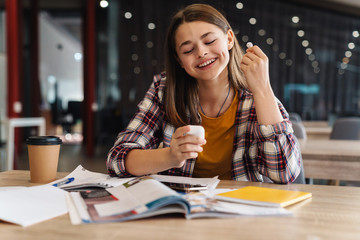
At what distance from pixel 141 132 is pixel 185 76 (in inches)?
15.6

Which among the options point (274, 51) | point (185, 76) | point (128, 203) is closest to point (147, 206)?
point (128, 203)

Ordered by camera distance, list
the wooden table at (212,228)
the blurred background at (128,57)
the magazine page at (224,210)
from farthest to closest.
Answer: the blurred background at (128,57) < the magazine page at (224,210) < the wooden table at (212,228)

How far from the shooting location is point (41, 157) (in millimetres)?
1142

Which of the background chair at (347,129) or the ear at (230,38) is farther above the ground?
the ear at (230,38)

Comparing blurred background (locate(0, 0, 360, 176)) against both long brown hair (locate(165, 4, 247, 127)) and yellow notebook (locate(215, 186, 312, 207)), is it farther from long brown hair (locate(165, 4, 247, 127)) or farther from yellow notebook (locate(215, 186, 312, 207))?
yellow notebook (locate(215, 186, 312, 207))

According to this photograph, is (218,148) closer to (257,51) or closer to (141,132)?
(141,132)

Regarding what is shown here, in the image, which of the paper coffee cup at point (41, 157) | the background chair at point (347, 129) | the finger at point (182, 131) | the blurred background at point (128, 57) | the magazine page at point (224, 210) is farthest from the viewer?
the blurred background at point (128, 57)

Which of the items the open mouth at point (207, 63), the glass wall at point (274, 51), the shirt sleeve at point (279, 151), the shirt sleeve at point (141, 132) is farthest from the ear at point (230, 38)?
the glass wall at point (274, 51)

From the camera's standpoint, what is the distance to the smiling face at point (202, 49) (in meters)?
1.42

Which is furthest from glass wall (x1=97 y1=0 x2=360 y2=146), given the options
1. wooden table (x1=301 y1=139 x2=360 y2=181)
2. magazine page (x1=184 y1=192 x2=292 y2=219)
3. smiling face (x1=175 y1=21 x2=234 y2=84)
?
magazine page (x1=184 y1=192 x2=292 y2=219)

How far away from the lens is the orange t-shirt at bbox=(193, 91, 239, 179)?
4.84 feet

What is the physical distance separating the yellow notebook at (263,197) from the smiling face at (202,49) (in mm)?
621

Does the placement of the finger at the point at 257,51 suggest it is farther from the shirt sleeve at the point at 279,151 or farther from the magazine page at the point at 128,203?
the magazine page at the point at 128,203

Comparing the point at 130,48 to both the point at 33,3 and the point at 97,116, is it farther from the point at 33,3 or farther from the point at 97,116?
the point at 33,3
